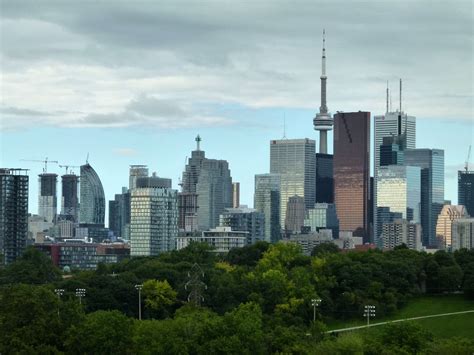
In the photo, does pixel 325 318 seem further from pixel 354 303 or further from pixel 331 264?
pixel 331 264

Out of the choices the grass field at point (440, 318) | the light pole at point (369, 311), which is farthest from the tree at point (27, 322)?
the grass field at point (440, 318)

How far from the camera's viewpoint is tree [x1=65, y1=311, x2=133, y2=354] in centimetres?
11794

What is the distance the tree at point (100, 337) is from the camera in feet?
387

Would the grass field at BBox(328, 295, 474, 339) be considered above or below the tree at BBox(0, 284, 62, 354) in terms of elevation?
below

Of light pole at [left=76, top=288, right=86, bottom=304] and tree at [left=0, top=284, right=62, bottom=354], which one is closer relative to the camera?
tree at [left=0, top=284, right=62, bottom=354]

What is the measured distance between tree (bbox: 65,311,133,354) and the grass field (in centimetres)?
4330

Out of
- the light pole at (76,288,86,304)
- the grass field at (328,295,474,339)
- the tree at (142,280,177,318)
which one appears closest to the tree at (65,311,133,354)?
the light pole at (76,288,86,304)

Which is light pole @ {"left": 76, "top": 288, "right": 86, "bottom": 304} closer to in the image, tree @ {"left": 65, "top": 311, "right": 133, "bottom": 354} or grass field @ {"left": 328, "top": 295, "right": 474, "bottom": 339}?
grass field @ {"left": 328, "top": 295, "right": 474, "bottom": 339}

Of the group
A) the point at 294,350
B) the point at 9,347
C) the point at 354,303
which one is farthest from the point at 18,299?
the point at 354,303

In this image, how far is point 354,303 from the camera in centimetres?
16812

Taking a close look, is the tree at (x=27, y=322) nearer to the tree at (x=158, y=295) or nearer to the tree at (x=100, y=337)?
the tree at (x=100, y=337)

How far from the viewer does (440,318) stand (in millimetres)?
164625

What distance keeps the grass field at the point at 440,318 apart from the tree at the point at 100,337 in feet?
142

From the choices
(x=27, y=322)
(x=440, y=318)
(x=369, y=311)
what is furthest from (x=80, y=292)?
(x=440, y=318)
